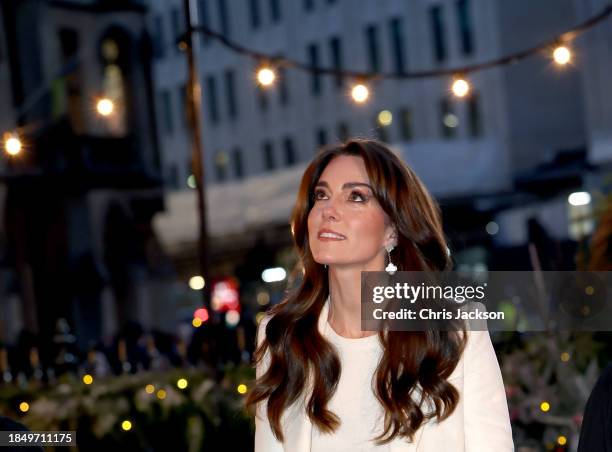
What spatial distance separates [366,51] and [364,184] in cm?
3637

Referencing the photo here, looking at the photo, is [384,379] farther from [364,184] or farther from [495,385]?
[364,184]

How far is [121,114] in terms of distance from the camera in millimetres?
23484

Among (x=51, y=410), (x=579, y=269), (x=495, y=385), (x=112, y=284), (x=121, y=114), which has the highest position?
(x=121, y=114)

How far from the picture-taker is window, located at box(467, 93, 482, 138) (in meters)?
36.5

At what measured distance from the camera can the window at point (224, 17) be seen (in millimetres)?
45331

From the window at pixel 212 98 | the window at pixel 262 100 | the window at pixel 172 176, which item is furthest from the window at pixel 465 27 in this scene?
the window at pixel 172 176

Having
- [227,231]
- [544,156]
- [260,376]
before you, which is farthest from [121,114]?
[260,376]

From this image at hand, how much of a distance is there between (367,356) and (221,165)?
4269 centimetres

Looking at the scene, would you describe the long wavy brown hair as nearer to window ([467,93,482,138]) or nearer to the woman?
the woman

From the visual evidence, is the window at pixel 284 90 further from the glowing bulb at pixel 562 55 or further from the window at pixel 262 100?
the glowing bulb at pixel 562 55

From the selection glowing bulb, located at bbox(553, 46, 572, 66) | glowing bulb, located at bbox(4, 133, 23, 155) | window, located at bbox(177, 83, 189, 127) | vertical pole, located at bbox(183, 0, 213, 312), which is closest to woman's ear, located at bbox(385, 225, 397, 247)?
vertical pole, located at bbox(183, 0, 213, 312)

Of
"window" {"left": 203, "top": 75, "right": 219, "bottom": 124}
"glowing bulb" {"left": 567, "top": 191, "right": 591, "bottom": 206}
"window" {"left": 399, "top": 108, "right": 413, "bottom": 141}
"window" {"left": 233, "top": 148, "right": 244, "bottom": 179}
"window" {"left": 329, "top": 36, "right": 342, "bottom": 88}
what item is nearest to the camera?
"glowing bulb" {"left": 567, "top": 191, "right": 591, "bottom": 206}

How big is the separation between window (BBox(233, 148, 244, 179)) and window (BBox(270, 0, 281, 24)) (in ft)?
17.5

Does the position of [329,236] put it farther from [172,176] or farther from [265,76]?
[172,176]
